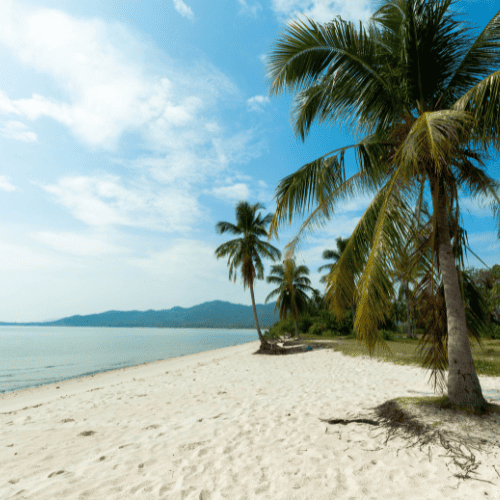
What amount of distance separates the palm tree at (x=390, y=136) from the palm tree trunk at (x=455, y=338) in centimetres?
1

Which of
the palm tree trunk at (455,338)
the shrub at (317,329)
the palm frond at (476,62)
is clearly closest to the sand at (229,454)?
the palm tree trunk at (455,338)

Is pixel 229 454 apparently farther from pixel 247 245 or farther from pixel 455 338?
pixel 247 245

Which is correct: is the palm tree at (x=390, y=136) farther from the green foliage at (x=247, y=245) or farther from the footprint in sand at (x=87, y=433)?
the green foliage at (x=247, y=245)

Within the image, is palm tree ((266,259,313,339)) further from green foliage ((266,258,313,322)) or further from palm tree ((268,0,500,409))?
palm tree ((268,0,500,409))

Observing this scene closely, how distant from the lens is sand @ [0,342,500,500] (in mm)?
2934

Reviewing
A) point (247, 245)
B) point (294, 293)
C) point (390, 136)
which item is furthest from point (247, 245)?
point (390, 136)

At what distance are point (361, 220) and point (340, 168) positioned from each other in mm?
1054

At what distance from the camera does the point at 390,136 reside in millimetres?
5031

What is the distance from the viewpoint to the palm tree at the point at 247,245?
19766 millimetres

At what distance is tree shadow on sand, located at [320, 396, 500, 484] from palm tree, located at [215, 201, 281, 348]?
15.0 m

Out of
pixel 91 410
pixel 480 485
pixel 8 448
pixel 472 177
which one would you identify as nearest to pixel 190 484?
pixel 480 485

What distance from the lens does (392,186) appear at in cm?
421

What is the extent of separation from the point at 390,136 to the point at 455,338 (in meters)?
3.51

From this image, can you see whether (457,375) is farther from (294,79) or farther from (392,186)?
(294,79)
